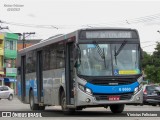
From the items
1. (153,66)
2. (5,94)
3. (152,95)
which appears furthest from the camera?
(153,66)

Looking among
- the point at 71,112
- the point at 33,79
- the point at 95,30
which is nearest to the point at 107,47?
the point at 95,30

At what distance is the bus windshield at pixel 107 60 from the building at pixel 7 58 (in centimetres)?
5771

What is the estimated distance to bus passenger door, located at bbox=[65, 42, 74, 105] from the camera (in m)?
20.0

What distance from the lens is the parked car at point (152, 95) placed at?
35.2 metres

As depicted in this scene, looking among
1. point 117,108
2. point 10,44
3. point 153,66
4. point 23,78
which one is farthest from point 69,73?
point 10,44

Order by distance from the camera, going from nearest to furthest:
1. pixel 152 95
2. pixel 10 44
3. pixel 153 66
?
pixel 152 95
pixel 153 66
pixel 10 44

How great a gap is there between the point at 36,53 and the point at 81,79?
230 inches

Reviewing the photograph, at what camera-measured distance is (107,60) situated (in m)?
19.4

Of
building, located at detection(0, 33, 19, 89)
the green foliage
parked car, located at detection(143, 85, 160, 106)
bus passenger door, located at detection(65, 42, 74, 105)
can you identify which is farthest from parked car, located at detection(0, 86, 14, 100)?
bus passenger door, located at detection(65, 42, 74, 105)

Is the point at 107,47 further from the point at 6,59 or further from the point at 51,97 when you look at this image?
the point at 6,59

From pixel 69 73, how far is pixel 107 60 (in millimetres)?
1724

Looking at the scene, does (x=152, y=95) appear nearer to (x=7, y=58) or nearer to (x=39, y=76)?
(x=39, y=76)

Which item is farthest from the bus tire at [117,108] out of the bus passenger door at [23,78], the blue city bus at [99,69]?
the bus passenger door at [23,78]

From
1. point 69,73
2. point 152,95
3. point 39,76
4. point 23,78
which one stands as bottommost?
point 152,95
